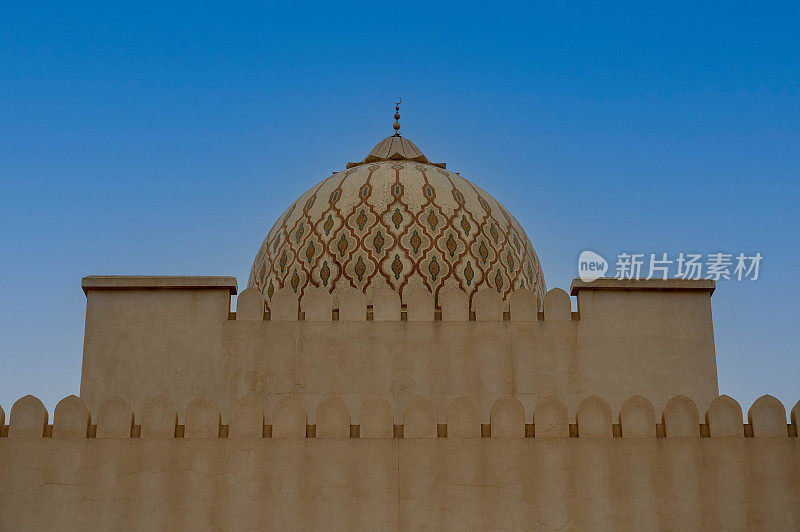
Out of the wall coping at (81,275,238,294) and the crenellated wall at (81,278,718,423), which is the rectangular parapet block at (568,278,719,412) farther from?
the wall coping at (81,275,238,294)

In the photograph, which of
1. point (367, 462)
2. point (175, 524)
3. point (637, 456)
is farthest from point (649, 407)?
point (175, 524)

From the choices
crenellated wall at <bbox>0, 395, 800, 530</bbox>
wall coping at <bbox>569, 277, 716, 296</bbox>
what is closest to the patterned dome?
wall coping at <bbox>569, 277, 716, 296</bbox>

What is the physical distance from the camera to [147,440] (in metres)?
6.47

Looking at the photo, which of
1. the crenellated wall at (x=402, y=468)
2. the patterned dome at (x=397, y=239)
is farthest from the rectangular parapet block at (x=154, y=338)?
the crenellated wall at (x=402, y=468)

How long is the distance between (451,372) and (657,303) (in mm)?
1785

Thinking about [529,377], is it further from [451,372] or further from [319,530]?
[319,530]

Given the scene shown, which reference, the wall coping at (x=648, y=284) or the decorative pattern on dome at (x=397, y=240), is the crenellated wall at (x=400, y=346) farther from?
the decorative pattern on dome at (x=397, y=240)

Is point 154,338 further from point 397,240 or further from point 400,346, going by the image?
point 397,240

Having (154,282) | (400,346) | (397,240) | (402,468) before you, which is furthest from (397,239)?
(402,468)

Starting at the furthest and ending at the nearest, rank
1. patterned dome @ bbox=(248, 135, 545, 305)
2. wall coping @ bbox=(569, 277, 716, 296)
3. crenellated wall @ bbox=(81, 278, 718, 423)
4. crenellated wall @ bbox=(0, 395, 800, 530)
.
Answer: patterned dome @ bbox=(248, 135, 545, 305), wall coping @ bbox=(569, 277, 716, 296), crenellated wall @ bbox=(81, 278, 718, 423), crenellated wall @ bbox=(0, 395, 800, 530)

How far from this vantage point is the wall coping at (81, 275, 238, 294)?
8.22m

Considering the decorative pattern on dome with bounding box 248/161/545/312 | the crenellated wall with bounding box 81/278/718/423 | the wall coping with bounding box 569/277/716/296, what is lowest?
the crenellated wall with bounding box 81/278/718/423

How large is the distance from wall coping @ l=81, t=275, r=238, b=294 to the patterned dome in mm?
1168

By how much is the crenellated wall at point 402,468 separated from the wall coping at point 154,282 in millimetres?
1819
